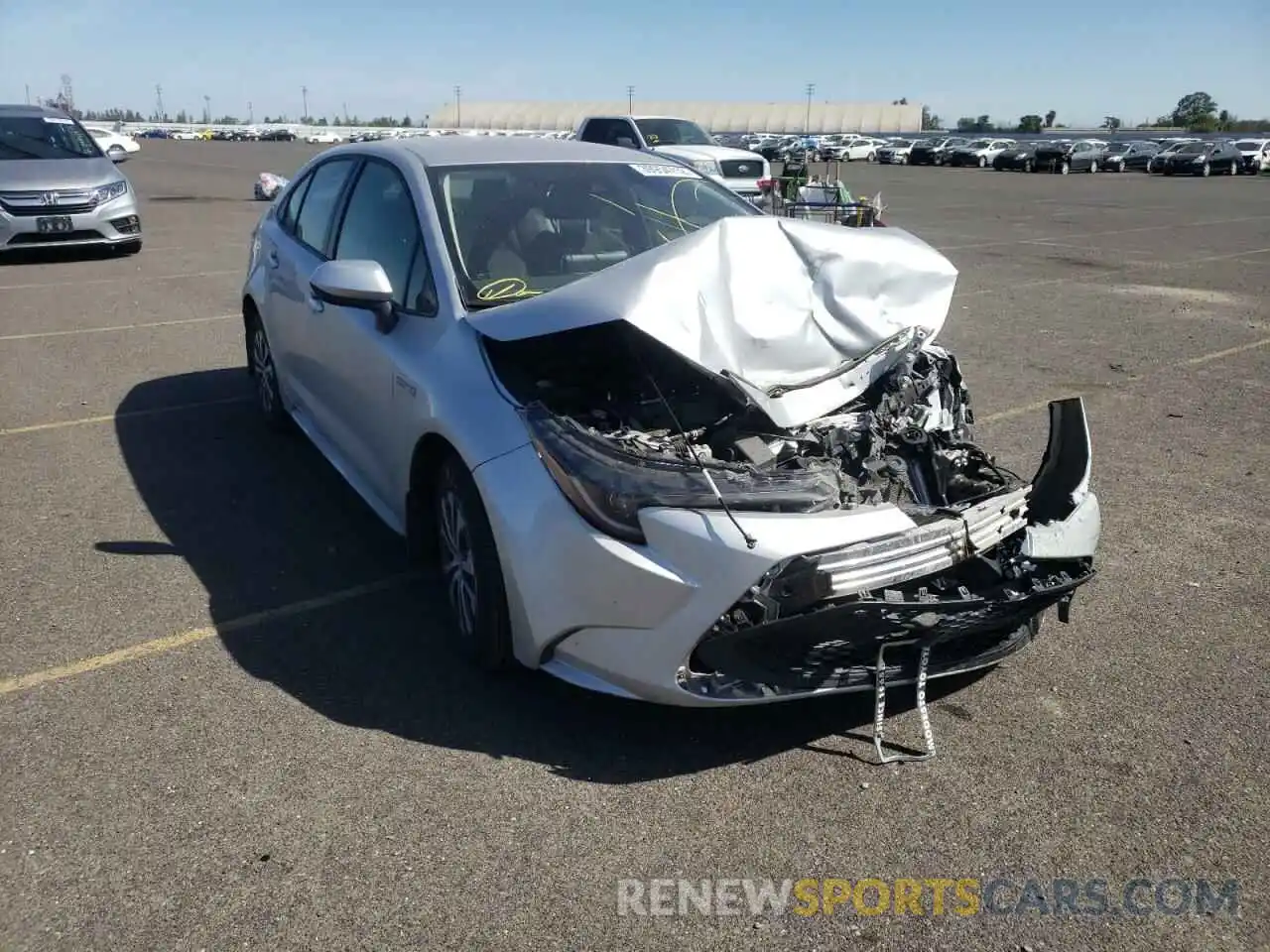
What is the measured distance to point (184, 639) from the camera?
3.92 metres

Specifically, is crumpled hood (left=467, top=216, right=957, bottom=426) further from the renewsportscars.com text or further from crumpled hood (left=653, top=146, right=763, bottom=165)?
crumpled hood (left=653, top=146, right=763, bottom=165)

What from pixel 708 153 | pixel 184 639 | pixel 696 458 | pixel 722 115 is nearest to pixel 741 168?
pixel 708 153

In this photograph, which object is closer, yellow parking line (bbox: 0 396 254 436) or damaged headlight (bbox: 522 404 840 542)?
damaged headlight (bbox: 522 404 840 542)

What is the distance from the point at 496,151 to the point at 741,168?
15.0 meters

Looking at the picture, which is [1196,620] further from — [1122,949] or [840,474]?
[1122,949]

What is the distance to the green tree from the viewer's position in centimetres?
11794

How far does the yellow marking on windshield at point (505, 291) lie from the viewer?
13.0 feet

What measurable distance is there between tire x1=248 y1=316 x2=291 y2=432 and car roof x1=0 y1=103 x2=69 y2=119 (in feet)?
33.0

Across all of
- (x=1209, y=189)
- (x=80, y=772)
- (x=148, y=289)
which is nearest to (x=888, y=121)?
(x=1209, y=189)

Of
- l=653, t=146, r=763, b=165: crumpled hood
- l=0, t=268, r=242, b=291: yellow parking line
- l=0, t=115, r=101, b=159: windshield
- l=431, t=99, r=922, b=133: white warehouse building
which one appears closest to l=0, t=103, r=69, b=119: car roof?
l=0, t=115, r=101, b=159: windshield

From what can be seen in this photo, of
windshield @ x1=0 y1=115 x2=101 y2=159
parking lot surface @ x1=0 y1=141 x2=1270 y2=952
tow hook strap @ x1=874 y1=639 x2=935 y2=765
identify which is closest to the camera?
parking lot surface @ x1=0 y1=141 x2=1270 y2=952

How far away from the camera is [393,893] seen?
264 centimetres

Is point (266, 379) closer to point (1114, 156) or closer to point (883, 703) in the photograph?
point (883, 703)

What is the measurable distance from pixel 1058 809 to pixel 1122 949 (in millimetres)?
530
